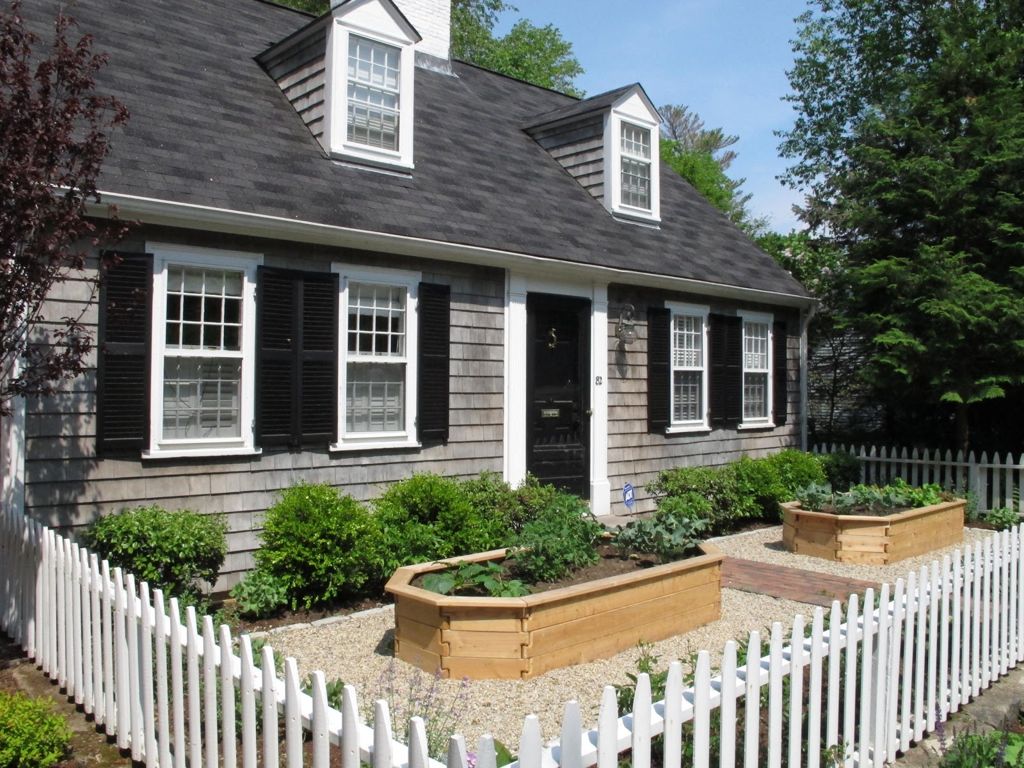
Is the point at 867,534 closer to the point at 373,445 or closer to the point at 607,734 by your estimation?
the point at 373,445

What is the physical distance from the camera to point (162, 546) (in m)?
5.96

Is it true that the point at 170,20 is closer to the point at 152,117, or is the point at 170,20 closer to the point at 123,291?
the point at 152,117

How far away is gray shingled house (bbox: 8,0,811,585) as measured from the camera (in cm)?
677

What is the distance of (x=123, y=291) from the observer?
21.6 feet

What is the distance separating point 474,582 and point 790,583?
351 centimetres

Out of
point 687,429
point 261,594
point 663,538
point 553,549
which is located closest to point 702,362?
point 687,429

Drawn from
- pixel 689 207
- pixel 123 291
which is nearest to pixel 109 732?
pixel 123 291

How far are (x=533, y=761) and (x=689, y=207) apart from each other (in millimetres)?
12981

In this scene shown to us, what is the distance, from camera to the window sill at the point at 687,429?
37.5 ft

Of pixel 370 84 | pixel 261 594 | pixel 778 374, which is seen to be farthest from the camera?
pixel 778 374

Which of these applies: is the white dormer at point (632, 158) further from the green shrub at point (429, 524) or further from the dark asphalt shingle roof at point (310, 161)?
the green shrub at point (429, 524)

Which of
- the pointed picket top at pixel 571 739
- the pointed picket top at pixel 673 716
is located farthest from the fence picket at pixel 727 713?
the pointed picket top at pixel 571 739

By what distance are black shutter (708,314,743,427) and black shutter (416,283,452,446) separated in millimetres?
4854

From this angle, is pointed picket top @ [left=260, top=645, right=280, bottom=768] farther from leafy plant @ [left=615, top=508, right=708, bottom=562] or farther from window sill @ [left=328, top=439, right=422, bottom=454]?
window sill @ [left=328, top=439, right=422, bottom=454]
